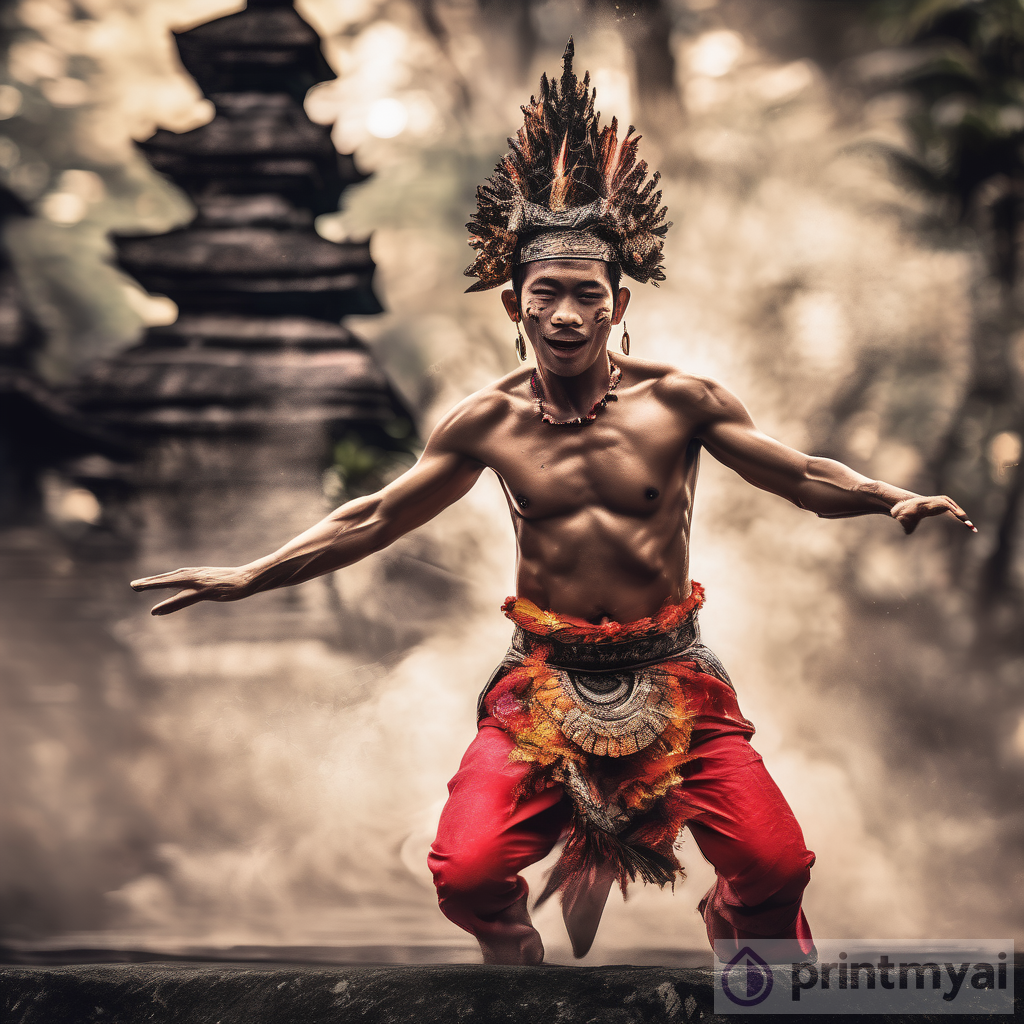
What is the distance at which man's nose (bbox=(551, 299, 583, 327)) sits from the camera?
2438 mm

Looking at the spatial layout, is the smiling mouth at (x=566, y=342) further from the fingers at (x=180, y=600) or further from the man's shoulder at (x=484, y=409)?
the fingers at (x=180, y=600)

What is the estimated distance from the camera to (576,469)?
2.57 meters

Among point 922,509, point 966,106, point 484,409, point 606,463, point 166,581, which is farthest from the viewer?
point 966,106

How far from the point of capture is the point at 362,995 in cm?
253

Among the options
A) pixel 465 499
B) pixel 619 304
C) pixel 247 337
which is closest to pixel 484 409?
pixel 619 304

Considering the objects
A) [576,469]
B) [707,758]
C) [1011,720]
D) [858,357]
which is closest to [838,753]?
[1011,720]

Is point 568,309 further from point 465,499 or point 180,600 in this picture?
point 465,499

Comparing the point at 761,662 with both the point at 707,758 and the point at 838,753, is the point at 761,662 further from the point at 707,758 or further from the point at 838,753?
the point at 707,758

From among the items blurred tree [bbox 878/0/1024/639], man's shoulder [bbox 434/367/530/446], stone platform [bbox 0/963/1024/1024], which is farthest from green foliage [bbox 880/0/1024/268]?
stone platform [bbox 0/963/1024/1024]

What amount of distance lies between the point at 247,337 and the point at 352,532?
10.9 ft

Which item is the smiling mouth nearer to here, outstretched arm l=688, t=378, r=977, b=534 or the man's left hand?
outstretched arm l=688, t=378, r=977, b=534

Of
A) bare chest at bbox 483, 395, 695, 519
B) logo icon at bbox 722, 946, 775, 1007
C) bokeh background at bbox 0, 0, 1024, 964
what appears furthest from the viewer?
bokeh background at bbox 0, 0, 1024, 964

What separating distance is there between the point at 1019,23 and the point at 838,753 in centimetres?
375

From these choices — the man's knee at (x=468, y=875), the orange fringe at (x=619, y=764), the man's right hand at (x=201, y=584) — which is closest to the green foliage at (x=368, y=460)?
the man's right hand at (x=201, y=584)
